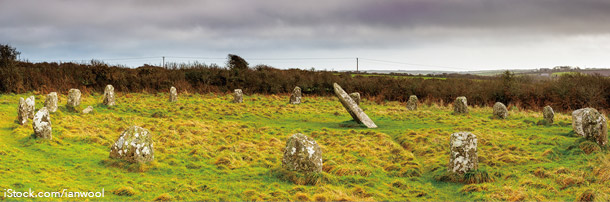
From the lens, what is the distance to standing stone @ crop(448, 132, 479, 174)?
9.63m

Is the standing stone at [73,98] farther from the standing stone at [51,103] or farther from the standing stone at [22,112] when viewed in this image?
the standing stone at [22,112]

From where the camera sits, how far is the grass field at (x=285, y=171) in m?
8.44

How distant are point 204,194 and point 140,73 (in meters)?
27.0

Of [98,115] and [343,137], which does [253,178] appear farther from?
[98,115]

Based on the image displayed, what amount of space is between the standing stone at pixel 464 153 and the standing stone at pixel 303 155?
2.89 m

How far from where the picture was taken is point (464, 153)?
31.7 feet

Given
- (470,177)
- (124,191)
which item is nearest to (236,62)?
(470,177)

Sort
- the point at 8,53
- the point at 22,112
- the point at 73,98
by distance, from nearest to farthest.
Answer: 1. the point at 22,112
2. the point at 73,98
3. the point at 8,53

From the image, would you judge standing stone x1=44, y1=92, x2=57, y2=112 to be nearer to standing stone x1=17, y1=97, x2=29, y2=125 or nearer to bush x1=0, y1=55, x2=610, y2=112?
standing stone x1=17, y1=97, x2=29, y2=125

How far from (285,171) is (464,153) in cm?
375

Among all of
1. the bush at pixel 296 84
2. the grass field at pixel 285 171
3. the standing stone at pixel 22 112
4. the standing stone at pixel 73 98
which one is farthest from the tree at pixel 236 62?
the standing stone at pixel 22 112

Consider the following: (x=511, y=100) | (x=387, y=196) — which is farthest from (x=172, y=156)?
(x=511, y=100)

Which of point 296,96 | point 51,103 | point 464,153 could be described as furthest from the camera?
point 296,96

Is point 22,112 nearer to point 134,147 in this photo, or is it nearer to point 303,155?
point 134,147
